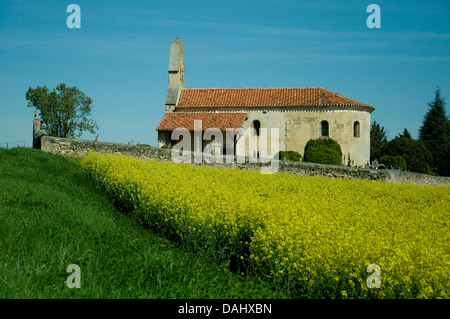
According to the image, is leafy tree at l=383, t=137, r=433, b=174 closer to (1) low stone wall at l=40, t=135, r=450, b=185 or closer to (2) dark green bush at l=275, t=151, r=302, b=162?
(2) dark green bush at l=275, t=151, r=302, b=162

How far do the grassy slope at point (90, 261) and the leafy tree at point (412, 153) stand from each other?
1407 inches

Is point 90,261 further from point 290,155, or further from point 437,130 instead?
point 437,130

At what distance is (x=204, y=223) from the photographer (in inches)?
304

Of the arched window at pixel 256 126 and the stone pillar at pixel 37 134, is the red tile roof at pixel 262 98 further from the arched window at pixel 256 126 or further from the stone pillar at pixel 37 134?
the stone pillar at pixel 37 134

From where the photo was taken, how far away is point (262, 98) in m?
38.4

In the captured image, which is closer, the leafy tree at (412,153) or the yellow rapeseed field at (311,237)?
the yellow rapeseed field at (311,237)

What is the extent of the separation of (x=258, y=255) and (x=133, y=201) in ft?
16.0

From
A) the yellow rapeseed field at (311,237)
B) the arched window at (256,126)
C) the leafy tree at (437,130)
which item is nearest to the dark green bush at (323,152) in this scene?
the arched window at (256,126)

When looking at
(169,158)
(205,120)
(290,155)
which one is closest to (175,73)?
(205,120)

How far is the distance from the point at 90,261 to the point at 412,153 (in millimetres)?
39215

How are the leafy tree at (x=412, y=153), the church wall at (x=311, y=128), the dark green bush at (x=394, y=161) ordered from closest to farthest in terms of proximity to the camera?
1. the church wall at (x=311, y=128)
2. the dark green bush at (x=394, y=161)
3. the leafy tree at (x=412, y=153)

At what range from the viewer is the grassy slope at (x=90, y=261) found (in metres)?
5.23

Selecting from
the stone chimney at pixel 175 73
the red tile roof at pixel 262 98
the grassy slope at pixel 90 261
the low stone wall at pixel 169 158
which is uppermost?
the stone chimney at pixel 175 73

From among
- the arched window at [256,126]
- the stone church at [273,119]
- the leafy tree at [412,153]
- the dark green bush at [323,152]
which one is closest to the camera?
the dark green bush at [323,152]
